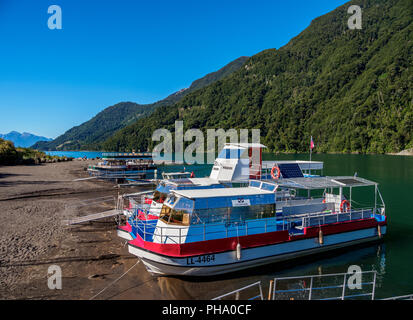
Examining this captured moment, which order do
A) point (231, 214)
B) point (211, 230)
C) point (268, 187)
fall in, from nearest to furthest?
point (211, 230) → point (231, 214) → point (268, 187)

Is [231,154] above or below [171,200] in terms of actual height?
above

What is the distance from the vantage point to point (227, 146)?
2428cm

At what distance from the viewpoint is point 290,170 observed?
2364 centimetres

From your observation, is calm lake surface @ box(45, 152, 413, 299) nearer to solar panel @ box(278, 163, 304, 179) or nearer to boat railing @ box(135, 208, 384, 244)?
boat railing @ box(135, 208, 384, 244)

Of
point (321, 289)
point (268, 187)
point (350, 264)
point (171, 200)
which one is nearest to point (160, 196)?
point (171, 200)

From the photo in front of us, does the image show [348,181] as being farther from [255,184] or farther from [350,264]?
[255,184]

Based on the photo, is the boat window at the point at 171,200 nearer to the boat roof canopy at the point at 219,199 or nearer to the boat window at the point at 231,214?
the boat roof canopy at the point at 219,199

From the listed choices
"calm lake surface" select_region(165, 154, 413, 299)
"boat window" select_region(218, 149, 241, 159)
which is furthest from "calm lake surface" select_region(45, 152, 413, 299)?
"boat window" select_region(218, 149, 241, 159)

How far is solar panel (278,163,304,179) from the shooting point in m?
23.1

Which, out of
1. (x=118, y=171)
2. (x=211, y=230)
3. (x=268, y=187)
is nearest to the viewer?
(x=211, y=230)

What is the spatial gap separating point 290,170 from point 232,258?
39.2 ft

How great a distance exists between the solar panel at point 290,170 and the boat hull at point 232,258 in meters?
6.48

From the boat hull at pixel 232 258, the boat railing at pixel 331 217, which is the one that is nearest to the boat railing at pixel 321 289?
the boat hull at pixel 232 258
